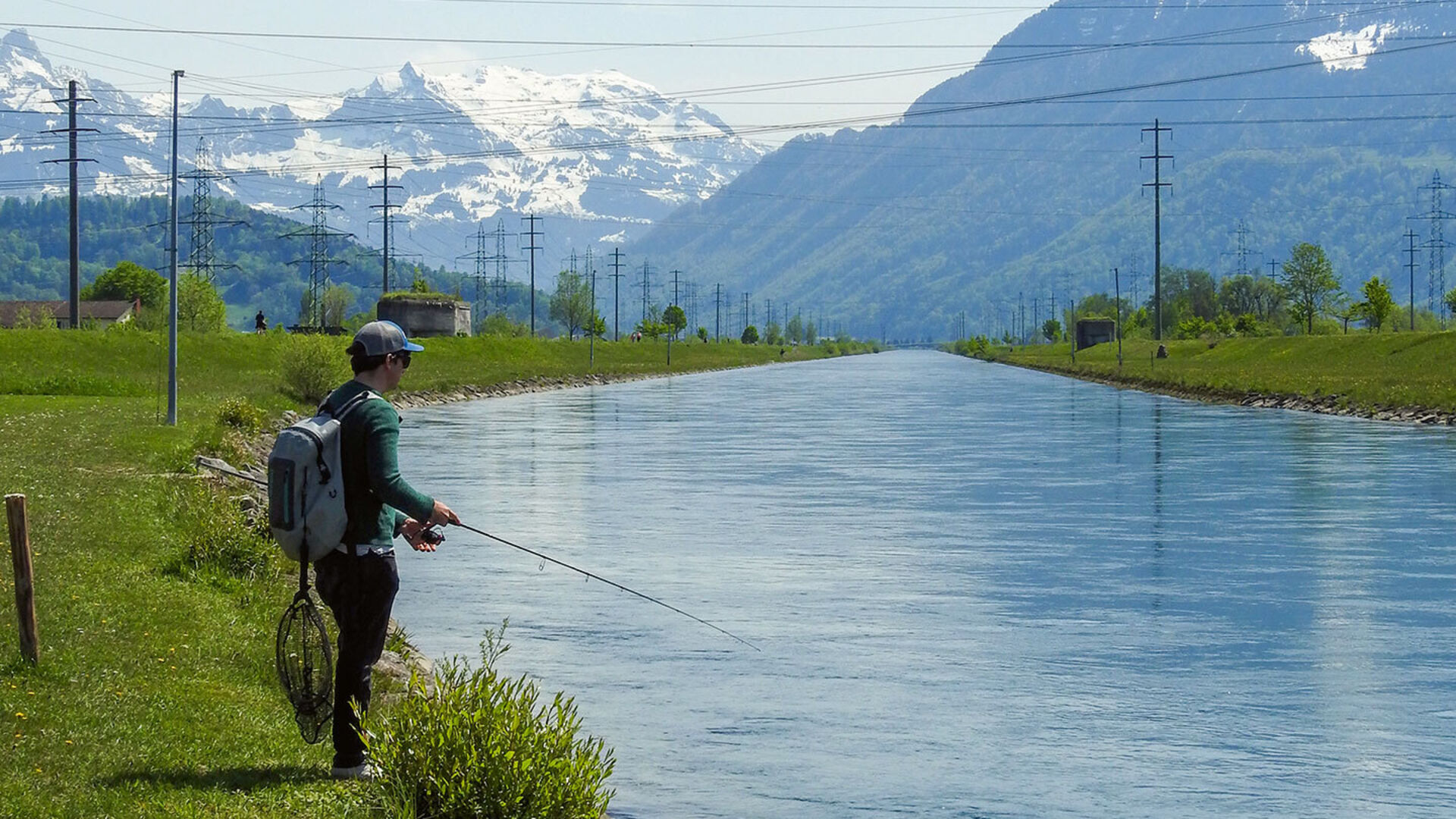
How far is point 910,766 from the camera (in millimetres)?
13047

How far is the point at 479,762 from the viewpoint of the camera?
9.52 meters

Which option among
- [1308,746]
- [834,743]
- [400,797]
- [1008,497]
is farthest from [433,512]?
[1008,497]

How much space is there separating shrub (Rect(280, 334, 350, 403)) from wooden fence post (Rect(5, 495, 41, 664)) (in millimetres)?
50815

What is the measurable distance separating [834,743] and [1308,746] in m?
3.71

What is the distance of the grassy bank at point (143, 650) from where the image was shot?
10367 mm

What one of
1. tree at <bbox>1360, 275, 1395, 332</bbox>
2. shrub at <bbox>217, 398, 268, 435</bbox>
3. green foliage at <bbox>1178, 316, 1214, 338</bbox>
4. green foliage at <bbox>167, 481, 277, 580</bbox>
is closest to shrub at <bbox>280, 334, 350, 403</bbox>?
shrub at <bbox>217, 398, 268, 435</bbox>

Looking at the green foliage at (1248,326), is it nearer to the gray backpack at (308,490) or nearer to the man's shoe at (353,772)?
the man's shoe at (353,772)

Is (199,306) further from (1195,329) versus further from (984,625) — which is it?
(984,625)

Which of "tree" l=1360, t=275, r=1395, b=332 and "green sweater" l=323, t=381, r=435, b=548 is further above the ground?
"tree" l=1360, t=275, r=1395, b=332

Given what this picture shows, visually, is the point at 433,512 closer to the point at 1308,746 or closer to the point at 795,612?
the point at 1308,746

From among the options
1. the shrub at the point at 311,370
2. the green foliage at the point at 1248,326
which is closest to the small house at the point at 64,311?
the shrub at the point at 311,370

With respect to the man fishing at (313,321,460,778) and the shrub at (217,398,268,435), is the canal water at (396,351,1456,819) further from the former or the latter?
the shrub at (217,398,268,435)

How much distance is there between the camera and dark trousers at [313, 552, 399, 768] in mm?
10414

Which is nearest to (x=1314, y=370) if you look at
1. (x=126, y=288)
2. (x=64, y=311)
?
(x=126, y=288)
